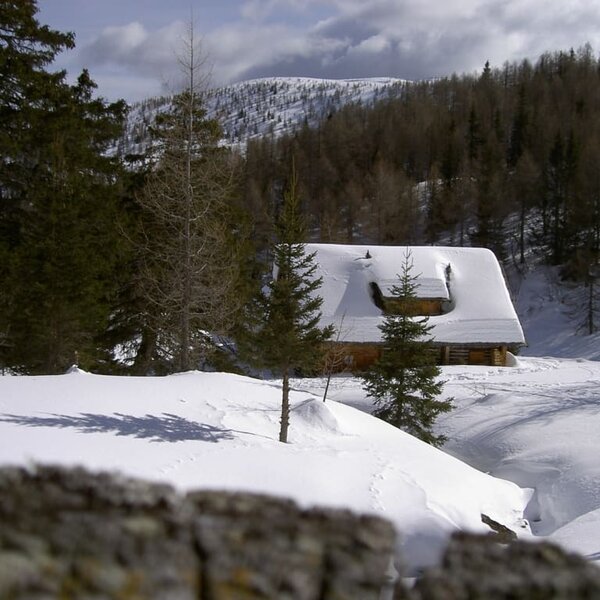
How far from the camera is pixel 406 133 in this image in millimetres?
77938

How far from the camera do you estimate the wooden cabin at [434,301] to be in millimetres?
29125

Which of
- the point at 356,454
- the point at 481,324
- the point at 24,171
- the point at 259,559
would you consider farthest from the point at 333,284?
the point at 259,559

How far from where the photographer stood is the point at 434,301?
102 ft

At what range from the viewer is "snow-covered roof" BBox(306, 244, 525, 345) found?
96.3 ft

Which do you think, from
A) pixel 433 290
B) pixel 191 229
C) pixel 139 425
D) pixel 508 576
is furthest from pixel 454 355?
pixel 508 576

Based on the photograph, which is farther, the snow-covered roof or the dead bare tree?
the snow-covered roof

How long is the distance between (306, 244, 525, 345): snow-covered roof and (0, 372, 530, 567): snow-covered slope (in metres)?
14.5

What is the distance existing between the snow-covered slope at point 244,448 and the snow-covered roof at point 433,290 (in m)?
14.5

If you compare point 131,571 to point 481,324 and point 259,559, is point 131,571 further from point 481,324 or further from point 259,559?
point 481,324

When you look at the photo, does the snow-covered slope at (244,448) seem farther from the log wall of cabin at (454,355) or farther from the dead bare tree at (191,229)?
the log wall of cabin at (454,355)

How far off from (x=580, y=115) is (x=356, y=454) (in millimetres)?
73166

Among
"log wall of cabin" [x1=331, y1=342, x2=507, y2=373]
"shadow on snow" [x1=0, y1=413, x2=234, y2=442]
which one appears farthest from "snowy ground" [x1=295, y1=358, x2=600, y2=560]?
"shadow on snow" [x1=0, y1=413, x2=234, y2=442]

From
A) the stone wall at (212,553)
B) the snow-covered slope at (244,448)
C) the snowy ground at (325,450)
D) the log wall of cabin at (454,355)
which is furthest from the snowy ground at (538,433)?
the stone wall at (212,553)

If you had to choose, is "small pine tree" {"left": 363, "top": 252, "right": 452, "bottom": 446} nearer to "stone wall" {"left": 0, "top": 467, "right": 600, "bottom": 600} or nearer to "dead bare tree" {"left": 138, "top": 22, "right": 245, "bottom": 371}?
"dead bare tree" {"left": 138, "top": 22, "right": 245, "bottom": 371}
